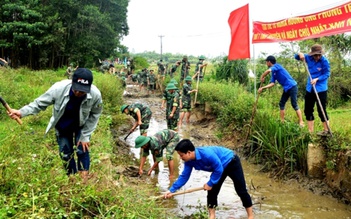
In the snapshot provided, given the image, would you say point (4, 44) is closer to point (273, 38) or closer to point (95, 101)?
point (273, 38)

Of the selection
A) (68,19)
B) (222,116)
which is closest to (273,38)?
(222,116)

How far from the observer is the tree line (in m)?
22.0

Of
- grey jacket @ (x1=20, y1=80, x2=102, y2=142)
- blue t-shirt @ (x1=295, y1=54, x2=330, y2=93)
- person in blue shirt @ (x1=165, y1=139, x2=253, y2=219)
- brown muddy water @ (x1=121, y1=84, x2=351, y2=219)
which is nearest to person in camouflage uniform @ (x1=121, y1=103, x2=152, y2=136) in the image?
brown muddy water @ (x1=121, y1=84, x2=351, y2=219)

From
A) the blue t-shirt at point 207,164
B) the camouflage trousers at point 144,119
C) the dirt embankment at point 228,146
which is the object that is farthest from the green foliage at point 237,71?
the blue t-shirt at point 207,164

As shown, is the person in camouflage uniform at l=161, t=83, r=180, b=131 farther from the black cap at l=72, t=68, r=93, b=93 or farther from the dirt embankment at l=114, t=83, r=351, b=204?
the black cap at l=72, t=68, r=93, b=93

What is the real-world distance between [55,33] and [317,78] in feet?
68.9

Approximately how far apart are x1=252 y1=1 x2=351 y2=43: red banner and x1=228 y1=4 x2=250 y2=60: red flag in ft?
0.75

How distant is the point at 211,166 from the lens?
15.1ft

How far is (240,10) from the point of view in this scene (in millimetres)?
8523

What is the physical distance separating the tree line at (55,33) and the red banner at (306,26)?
17.8 meters

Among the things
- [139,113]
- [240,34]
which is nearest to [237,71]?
[240,34]

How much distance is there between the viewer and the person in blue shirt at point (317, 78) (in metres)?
6.43

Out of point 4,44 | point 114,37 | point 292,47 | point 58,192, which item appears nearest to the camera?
point 58,192

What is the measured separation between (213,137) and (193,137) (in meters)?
0.69
